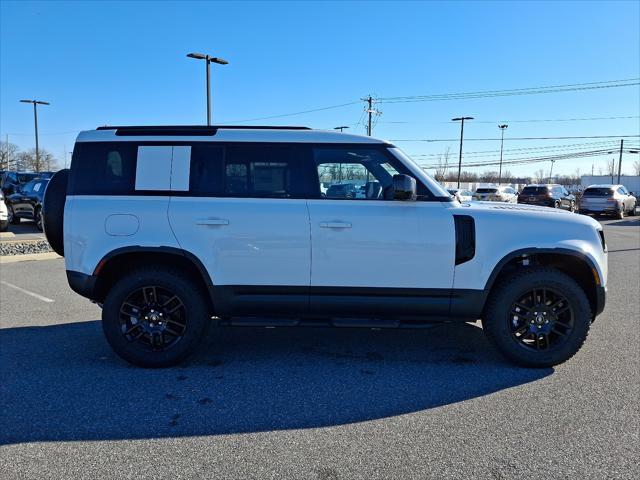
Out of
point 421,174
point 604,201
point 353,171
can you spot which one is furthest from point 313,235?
point 604,201

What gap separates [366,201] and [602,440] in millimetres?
2416

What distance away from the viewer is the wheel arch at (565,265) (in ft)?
13.9

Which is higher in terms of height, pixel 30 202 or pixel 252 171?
pixel 252 171

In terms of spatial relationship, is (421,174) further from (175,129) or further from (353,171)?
(175,129)

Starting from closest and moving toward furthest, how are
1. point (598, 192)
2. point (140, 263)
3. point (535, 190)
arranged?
point (140, 263), point (598, 192), point (535, 190)

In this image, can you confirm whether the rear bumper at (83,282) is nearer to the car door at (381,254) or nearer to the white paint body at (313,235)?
the white paint body at (313,235)

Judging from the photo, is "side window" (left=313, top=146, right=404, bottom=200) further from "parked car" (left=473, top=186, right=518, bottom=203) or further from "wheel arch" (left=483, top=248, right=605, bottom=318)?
"parked car" (left=473, top=186, right=518, bottom=203)

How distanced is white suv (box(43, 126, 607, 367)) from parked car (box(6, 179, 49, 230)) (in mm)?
13875

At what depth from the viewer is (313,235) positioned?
Answer: 421 cm

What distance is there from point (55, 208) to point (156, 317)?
55.0 inches

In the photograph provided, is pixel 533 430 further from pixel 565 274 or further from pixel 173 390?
pixel 173 390

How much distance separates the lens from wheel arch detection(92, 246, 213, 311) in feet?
14.0

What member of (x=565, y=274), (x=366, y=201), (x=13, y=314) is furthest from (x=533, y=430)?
(x=13, y=314)

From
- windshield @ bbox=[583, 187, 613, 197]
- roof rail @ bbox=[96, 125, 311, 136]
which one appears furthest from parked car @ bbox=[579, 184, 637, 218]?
roof rail @ bbox=[96, 125, 311, 136]
